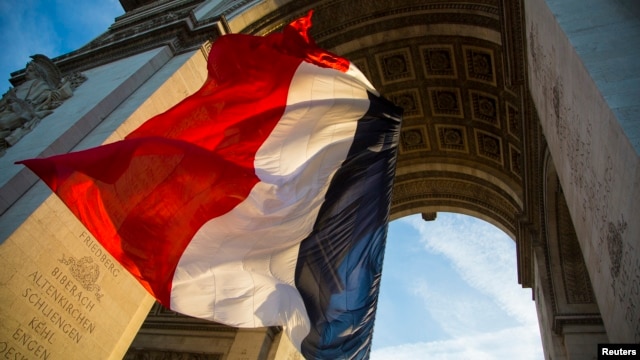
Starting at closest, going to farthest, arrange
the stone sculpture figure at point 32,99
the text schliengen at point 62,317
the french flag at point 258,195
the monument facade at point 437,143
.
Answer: the monument facade at point 437,143, the french flag at point 258,195, the text schliengen at point 62,317, the stone sculpture figure at point 32,99

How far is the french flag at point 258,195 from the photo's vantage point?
475 centimetres

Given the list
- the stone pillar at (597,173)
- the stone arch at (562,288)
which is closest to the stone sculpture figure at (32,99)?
the stone pillar at (597,173)

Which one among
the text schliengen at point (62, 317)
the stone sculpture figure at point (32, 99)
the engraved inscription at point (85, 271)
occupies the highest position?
the stone sculpture figure at point (32, 99)

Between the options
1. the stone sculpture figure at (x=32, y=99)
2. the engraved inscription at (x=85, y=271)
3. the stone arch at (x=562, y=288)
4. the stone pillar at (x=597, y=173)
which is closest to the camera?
the stone pillar at (x=597, y=173)

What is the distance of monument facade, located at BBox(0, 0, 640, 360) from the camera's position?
171 inches

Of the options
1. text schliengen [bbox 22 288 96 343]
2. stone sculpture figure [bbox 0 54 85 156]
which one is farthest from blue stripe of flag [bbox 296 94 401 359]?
stone sculpture figure [bbox 0 54 85 156]

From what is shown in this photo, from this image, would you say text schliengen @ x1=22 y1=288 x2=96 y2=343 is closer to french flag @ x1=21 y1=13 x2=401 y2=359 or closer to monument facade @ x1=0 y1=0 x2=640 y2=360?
monument facade @ x1=0 y1=0 x2=640 y2=360

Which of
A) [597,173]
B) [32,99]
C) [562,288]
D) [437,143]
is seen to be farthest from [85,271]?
[437,143]

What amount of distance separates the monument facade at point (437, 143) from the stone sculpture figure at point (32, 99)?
11 cm

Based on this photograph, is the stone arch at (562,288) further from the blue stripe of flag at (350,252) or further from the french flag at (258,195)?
the french flag at (258,195)

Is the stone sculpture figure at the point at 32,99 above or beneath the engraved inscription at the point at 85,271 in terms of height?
above

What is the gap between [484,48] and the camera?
40.5 feet

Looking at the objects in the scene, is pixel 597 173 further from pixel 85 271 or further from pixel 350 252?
pixel 85 271

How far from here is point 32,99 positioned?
27.2ft
